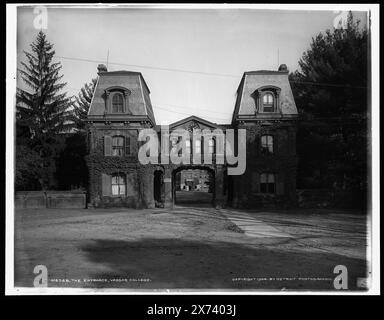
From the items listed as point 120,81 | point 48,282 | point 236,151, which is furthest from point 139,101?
point 48,282

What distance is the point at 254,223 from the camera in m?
13.5

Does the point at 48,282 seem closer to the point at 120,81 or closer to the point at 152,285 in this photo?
the point at 152,285

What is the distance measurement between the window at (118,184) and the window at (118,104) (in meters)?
4.91

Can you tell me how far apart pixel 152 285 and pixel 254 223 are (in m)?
8.43

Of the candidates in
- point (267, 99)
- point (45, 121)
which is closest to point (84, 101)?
point (45, 121)

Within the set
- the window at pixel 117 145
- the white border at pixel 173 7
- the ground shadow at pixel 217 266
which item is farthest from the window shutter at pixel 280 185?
the white border at pixel 173 7

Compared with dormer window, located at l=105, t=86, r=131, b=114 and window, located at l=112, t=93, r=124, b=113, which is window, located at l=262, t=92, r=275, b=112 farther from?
window, located at l=112, t=93, r=124, b=113

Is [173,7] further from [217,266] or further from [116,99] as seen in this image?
[116,99]

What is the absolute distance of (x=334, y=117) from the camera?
18031mm

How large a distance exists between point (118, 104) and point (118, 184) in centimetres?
604

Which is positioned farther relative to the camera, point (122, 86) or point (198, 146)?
point (198, 146)

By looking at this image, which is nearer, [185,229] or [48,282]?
[48,282]

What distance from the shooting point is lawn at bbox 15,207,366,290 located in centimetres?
623

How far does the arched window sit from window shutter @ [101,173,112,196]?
0.29 metres
